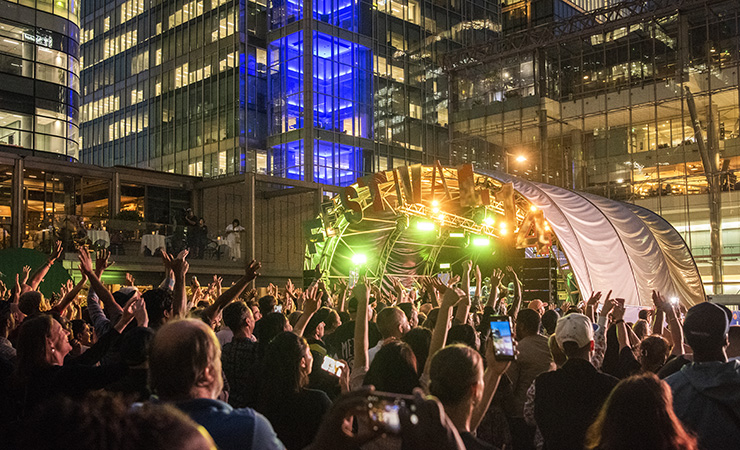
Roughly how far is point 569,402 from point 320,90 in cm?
3789

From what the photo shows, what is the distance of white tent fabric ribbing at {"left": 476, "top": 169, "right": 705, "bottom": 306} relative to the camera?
50.4 ft

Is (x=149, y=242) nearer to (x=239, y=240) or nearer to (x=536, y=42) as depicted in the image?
(x=239, y=240)

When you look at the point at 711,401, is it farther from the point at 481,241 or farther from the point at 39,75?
the point at 39,75

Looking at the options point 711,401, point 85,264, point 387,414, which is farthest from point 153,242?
point 387,414

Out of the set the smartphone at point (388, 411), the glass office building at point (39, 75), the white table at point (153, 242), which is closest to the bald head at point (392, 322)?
the smartphone at point (388, 411)

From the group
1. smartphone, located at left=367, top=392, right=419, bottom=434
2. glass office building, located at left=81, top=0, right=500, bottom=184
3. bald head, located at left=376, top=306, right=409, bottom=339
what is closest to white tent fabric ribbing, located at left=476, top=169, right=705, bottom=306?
bald head, located at left=376, top=306, right=409, bottom=339

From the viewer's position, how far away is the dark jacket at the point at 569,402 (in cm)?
364

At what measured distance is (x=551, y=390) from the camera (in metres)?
3.79

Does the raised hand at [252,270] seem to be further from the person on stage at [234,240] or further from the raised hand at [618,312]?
the person on stage at [234,240]

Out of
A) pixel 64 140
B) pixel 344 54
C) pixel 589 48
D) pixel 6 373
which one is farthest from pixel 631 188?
pixel 6 373

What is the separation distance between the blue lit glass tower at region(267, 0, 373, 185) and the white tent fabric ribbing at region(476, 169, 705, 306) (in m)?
22.4

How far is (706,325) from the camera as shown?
3307mm

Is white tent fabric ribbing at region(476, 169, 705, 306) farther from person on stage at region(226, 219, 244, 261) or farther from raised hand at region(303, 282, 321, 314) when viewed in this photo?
person on stage at region(226, 219, 244, 261)

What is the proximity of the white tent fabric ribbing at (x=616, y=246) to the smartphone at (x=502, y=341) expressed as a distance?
11954 millimetres
